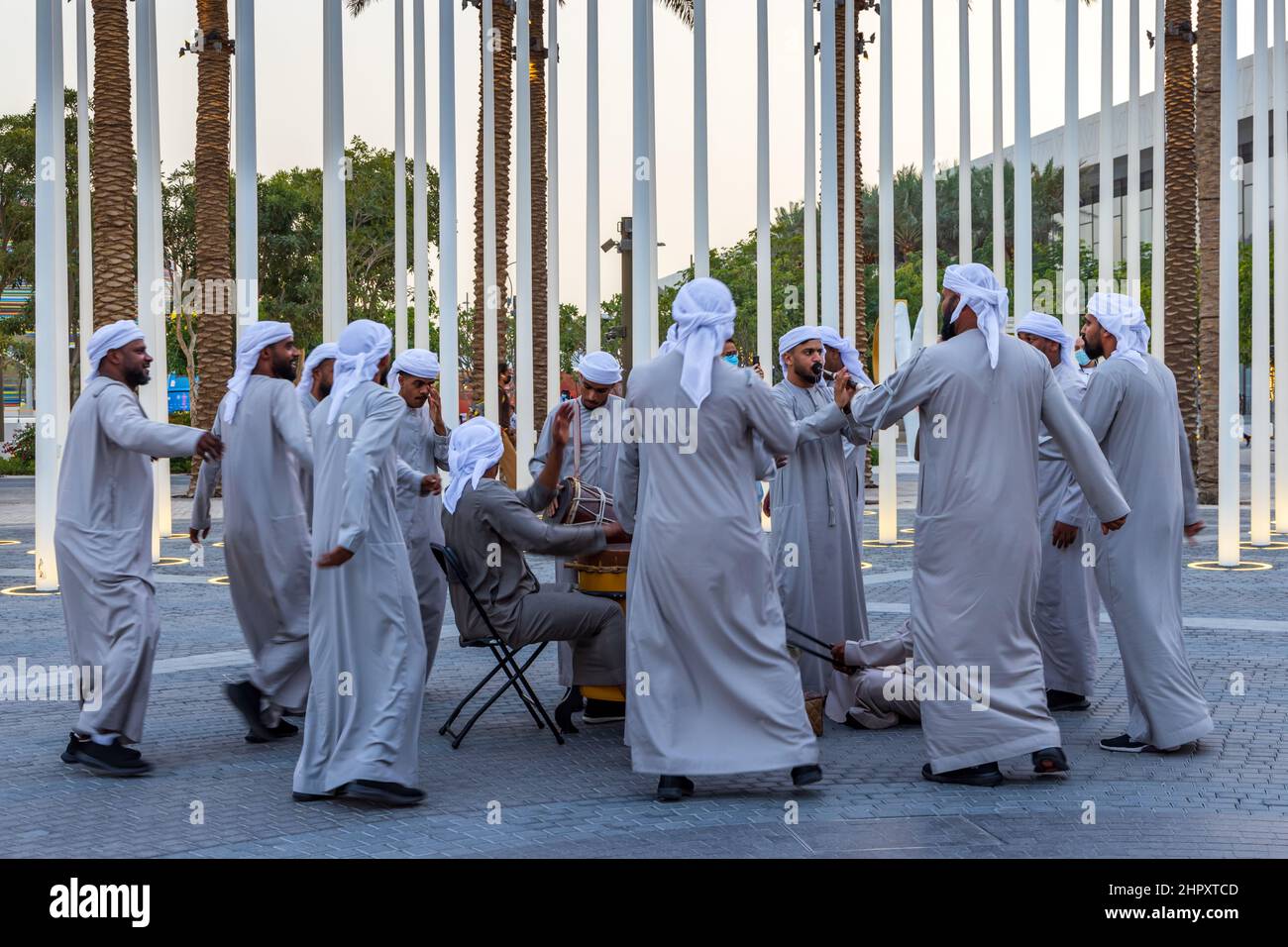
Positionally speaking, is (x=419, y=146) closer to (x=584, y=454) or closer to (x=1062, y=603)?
(x=584, y=454)

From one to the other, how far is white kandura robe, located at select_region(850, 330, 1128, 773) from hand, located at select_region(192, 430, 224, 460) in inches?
116

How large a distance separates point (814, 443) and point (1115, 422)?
1495 millimetres

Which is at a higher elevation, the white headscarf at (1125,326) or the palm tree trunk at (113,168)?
the palm tree trunk at (113,168)

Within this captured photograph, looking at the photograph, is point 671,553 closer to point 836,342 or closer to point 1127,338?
point 836,342

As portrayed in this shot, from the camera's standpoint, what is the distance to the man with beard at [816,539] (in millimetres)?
8133

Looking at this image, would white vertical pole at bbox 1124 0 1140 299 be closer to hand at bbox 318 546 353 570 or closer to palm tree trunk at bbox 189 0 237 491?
palm tree trunk at bbox 189 0 237 491

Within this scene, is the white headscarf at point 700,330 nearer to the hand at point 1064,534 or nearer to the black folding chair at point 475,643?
the black folding chair at point 475,643

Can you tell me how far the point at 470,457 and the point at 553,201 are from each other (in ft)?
43.3

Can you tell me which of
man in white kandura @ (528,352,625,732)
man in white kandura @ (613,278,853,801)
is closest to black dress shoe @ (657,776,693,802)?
man in white kandura @ (613,278,853,801)

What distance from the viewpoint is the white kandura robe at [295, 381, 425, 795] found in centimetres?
654

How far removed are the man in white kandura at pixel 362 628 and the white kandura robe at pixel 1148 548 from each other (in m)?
3.32

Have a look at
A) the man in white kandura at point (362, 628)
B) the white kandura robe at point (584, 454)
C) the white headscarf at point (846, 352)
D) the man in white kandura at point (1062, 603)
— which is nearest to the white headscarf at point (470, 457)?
the white kandura robe at point (584, 454)

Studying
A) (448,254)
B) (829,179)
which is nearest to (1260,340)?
(829,179)
